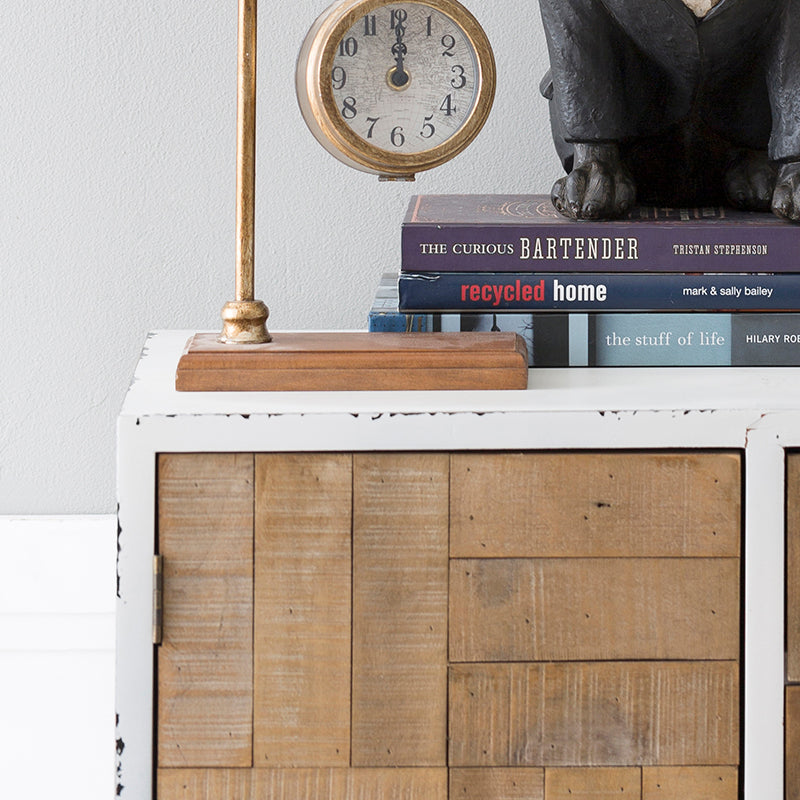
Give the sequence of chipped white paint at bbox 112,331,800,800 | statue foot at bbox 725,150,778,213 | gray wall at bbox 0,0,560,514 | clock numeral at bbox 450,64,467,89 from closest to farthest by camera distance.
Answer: chipped white paint at bbox 112,331,800,800 → clock numeral at bbox 450,64,467,89 → statue foot at bbox 725,150,778,213 → gray wall at bbox 0,0,560,514

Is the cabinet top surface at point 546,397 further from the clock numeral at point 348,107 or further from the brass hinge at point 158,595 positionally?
the clock numeral at point 348,107

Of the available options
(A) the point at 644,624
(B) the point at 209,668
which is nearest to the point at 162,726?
(B) the point at 209,668

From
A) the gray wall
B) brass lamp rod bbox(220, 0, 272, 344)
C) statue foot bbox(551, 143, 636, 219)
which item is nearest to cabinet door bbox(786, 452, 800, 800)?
statue foot bbox(551, 143, 636, 219)

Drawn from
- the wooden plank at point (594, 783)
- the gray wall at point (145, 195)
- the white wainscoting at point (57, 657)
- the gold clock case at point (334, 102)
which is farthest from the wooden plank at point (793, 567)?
the white wainscoting at point (57, 657)

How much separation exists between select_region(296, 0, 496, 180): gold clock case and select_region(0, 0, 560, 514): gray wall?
341mm

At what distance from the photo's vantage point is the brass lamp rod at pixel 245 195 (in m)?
0.83

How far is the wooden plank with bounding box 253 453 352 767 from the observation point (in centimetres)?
74

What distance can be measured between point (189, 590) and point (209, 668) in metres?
0.05

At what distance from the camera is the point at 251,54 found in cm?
83

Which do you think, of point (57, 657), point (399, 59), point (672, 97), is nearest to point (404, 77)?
point (399, 59)

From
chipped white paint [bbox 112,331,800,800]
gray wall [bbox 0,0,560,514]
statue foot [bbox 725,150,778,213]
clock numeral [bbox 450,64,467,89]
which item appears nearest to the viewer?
chipped white paint [bbox 112,331,800,800]

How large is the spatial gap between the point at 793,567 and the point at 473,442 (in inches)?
8.5

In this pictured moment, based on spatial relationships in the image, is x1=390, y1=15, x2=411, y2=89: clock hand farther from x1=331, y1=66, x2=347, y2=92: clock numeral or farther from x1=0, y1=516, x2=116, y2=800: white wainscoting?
x1=0, y1=516, x2=116, y2=800: white wainscoting

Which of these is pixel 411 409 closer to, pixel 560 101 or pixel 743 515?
pixel 743 515
